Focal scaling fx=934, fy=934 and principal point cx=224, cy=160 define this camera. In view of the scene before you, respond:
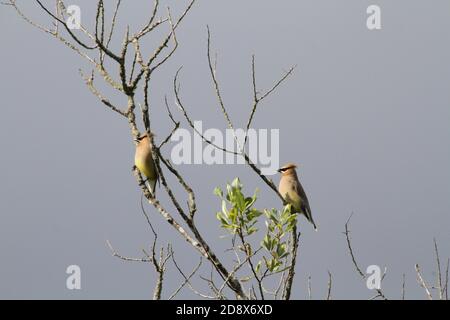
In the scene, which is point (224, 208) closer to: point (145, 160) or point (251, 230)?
point (251, 230)

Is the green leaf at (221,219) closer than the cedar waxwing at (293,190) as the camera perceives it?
Yes

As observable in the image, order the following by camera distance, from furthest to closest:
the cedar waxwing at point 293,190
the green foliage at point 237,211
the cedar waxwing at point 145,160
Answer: the cedar waxwing at point 293,190 → the cedar waxwing at point 145,160 → the green foliage at point 237,211

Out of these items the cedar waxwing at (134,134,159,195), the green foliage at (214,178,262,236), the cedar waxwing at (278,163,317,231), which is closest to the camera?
the green foliage at (214,178,262,236)

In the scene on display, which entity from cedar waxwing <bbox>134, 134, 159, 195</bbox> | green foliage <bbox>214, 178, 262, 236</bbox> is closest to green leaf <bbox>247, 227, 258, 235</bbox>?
green foliage <bbox>214, 178, 262, 236</bbox>

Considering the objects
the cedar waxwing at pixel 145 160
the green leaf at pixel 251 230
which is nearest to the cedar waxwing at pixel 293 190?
the cedar waxwing at pixel 145 160

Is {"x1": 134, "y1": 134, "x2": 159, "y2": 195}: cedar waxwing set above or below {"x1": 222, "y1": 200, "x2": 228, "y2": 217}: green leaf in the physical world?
above

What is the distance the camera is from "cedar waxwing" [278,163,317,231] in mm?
7605

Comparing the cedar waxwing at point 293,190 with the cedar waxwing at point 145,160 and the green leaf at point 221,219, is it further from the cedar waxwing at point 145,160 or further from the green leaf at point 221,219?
the green leaf at point 221,219

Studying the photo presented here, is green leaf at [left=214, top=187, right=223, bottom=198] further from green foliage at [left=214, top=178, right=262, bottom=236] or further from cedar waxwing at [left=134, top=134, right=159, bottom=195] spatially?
cedar waxwing at [left=134, top=134, right=159, bottom=195]

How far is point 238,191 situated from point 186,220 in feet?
1.27

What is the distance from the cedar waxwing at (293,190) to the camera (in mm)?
7605

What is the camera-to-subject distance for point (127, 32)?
16.0 ft

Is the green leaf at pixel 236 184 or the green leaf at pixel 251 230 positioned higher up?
the green leaf at pixel 236 184
